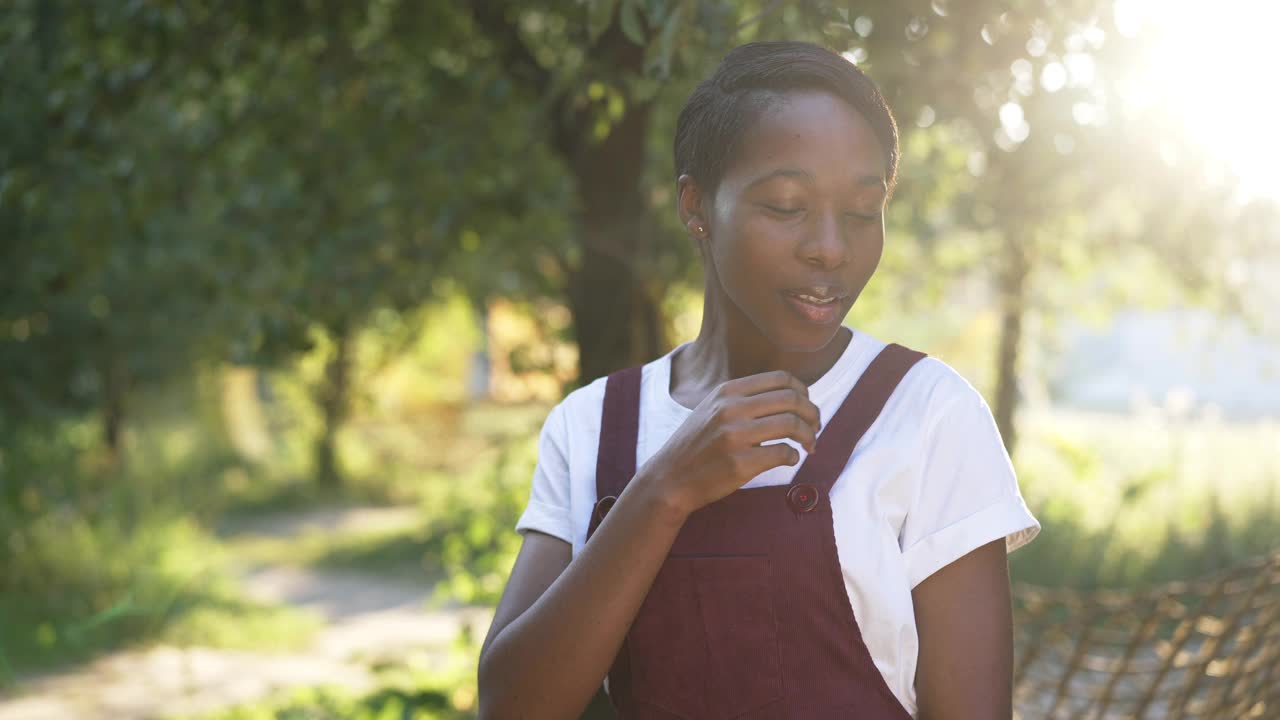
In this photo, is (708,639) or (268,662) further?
(268,662)

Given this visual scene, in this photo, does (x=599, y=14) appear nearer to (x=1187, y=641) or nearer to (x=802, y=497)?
(x=802, y=497)

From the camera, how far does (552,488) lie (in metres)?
1.76

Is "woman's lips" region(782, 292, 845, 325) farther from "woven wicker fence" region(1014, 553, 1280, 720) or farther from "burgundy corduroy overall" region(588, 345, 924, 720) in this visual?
"woven wicker fence" region(1014, 553, 1280, 720)

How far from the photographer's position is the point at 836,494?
1531 mm

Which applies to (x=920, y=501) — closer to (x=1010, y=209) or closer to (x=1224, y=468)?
(x=1010, y=209)

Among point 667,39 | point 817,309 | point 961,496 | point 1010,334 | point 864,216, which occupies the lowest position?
point 961,496

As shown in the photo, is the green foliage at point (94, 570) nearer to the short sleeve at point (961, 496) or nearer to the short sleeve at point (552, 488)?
the short sleeve at point (552, 488)

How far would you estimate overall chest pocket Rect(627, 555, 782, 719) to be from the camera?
60.1 inches

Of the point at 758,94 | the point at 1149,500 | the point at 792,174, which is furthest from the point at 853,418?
the point at 1149,500

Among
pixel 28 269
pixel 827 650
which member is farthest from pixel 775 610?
pixel 28 269

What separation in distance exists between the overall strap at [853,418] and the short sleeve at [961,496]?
0.26 feet

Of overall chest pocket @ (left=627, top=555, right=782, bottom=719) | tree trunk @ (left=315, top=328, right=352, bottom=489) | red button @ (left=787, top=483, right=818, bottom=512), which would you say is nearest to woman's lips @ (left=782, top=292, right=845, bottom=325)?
red button @ (left=787, top=483, right=818, bottom=512)

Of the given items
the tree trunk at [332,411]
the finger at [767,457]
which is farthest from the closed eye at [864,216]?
the tree trunk at [332,411]

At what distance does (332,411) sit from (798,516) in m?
12.4
